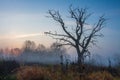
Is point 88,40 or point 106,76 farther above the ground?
point 88,40

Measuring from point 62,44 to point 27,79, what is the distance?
82.8ft

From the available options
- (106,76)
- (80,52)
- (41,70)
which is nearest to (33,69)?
(41,70)

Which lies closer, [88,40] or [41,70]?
[41,70]

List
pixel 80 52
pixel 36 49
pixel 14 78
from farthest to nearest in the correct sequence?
1. pixel 36 49
2. pixel 80 52
3. pixel 14 78

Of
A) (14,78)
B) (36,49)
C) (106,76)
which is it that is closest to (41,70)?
(14,78)

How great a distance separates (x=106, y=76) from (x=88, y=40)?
61.4ft

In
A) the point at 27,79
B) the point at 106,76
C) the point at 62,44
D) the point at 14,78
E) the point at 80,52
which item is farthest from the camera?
the point at 62,44

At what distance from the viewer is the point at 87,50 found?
42844 millimetres

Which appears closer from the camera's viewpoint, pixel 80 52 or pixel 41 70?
pixel 41 70

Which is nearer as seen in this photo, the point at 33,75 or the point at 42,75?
the point at 33,75

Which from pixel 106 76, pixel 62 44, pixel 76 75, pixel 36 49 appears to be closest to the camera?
pixel 76 75

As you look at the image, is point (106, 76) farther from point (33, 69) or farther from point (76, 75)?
point (33, 69)

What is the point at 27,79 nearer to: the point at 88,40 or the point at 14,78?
the point at 14,78

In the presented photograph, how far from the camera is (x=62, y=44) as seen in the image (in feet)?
148
